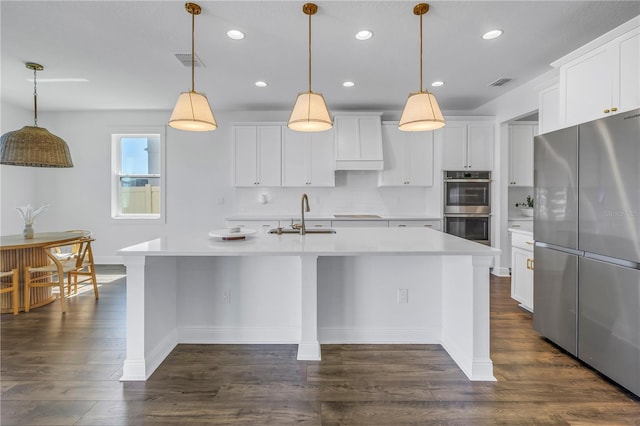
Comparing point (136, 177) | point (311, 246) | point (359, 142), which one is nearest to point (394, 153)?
point (359, 142)

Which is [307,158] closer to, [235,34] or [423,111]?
[235,34]

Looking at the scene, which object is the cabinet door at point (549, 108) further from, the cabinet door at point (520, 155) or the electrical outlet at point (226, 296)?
the electrical outlet at point (226, 296)

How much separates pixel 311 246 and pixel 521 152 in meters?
4.28

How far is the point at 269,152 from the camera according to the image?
4914 millimetres

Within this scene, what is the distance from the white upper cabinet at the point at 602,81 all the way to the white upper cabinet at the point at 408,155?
2375mm

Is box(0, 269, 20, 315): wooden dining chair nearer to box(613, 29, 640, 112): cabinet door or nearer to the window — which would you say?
the window

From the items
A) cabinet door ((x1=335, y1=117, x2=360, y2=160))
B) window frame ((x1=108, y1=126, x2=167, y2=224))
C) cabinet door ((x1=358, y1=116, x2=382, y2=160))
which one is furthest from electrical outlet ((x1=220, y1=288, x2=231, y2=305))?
window frame ((x1=108, y1=126, x2=167, y2=224))

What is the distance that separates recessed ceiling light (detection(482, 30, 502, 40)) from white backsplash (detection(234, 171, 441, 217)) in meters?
2.64

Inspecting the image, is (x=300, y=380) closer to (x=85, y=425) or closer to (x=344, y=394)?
(x=344, y=394)

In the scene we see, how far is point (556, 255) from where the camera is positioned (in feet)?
7.90

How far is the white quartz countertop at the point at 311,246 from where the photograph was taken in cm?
191

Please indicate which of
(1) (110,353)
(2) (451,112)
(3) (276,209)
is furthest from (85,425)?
(2) (451,112)

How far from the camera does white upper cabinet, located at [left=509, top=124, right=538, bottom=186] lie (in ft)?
15.7

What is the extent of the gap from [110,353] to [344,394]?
177 centimetres
